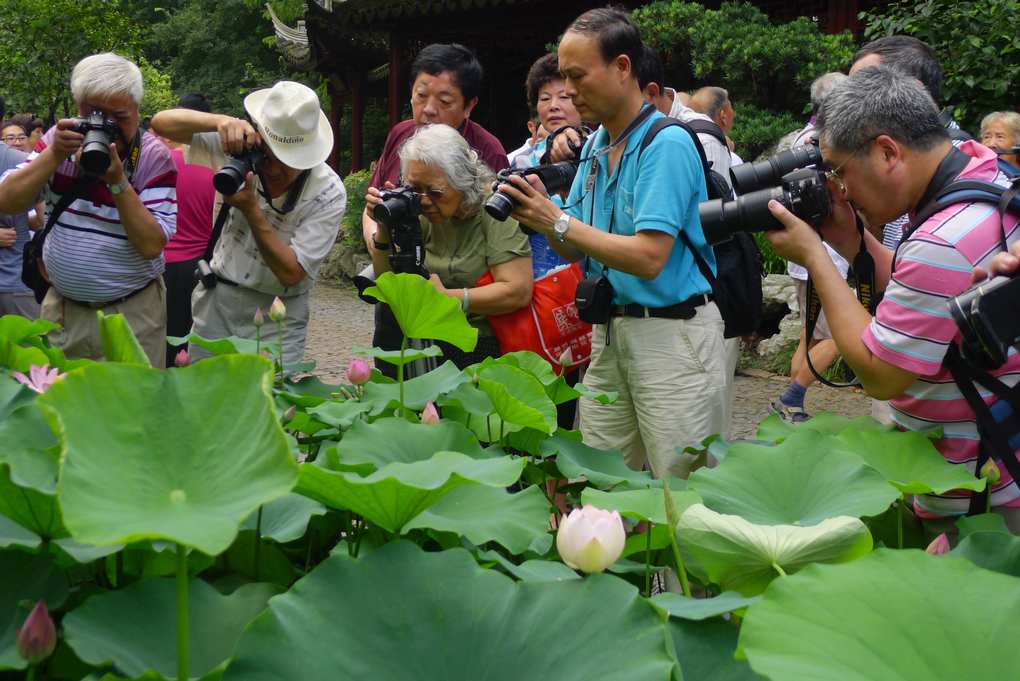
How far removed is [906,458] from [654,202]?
1.06 metres

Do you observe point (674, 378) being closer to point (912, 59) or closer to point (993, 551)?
point (912, 59)

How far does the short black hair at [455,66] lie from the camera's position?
3475mm

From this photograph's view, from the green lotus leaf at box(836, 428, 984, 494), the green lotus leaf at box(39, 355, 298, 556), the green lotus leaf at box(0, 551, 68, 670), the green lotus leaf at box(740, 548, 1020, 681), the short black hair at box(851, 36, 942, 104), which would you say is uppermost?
the short black hair at box(851, 36, 942, 104)

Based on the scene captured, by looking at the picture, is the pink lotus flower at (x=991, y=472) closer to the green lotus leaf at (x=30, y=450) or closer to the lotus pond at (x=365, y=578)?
the lotus pond at (x=365, y=578)

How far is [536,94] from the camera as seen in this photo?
4125mm

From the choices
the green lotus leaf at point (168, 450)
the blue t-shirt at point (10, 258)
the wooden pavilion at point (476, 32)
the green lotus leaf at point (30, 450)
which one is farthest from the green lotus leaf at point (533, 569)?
the wooden pavilion at point (476, 32)

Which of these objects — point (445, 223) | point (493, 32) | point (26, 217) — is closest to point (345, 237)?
point (493, 32)

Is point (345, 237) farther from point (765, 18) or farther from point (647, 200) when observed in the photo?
point (647, 200)

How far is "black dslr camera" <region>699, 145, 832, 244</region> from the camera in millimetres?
1932

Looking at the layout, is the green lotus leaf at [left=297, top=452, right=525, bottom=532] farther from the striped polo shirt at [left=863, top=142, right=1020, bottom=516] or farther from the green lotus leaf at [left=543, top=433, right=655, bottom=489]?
the striped polo shirt at [left=863, top=142, right=1020, bottom=516]

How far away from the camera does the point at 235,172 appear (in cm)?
282

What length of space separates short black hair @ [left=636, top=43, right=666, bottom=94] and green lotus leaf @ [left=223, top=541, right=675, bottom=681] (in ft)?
6.47

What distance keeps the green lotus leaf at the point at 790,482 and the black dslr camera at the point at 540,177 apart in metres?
1.29

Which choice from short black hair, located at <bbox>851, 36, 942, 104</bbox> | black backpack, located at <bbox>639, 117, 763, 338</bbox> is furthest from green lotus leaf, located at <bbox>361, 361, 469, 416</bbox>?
short black hair, located at <bbox>851, 36, 942, 104</bbox>
